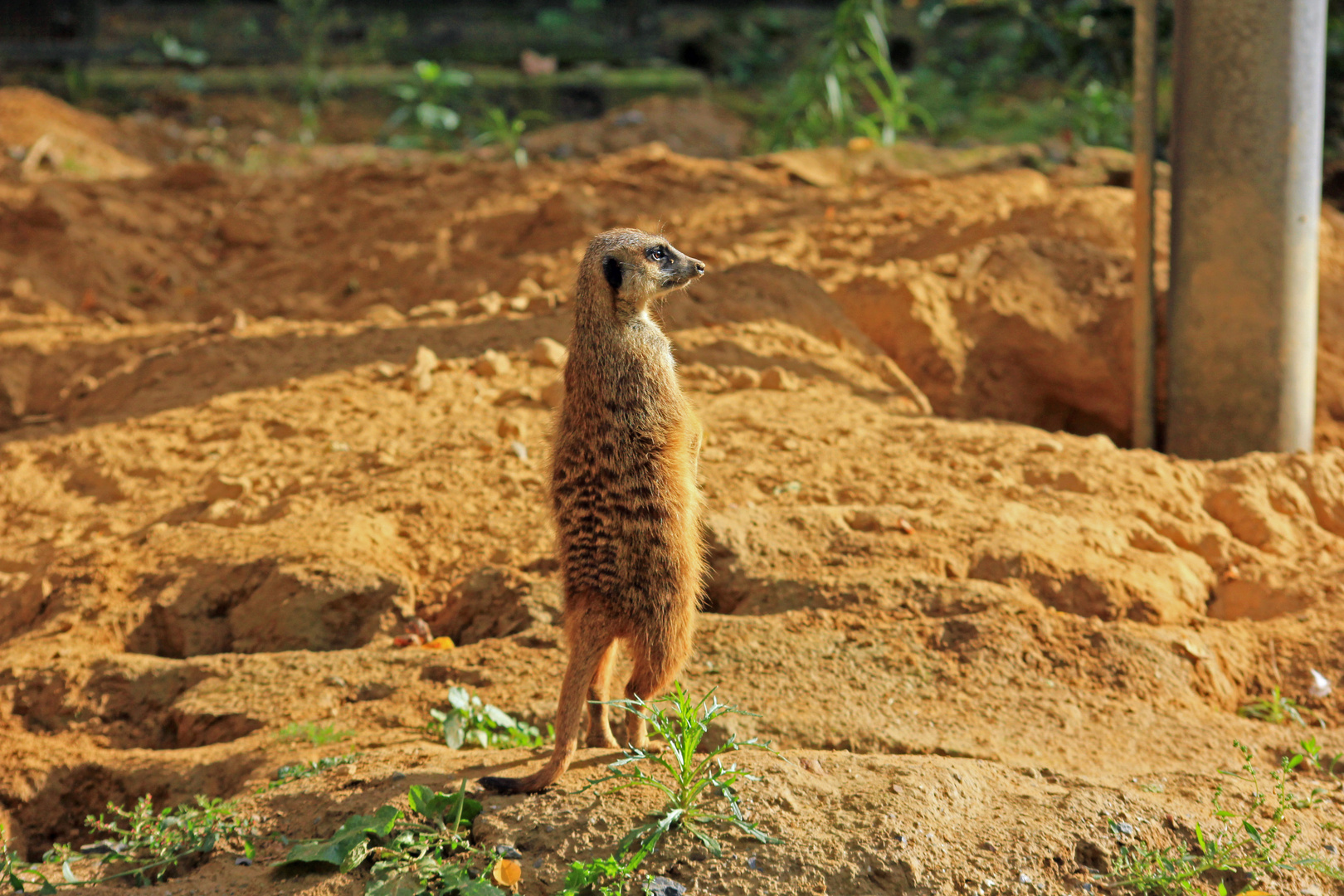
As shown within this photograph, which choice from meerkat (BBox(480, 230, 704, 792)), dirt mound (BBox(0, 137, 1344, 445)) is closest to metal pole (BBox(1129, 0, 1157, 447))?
dirt mound (BBox(0, 137, 1344, 445))

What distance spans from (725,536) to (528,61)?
710 centimetres

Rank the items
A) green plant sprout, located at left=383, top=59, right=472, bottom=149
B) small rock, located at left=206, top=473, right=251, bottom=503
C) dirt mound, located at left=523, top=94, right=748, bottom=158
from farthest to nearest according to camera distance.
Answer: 1. green plant sprout, located at left=383, top=59, right=472, bottom=149
2. dirt mound, located at left=523, top=94, right=748, bottom=158
3. small rock, located at left=206, top=473, right=251, bottom=503

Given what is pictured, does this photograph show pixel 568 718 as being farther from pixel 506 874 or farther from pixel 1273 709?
pixel 1273 709

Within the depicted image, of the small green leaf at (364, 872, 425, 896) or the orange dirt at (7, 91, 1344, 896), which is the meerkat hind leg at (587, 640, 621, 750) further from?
the small green leaf at (364, 872, 425, 896)

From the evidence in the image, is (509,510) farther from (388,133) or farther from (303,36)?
(303,36)

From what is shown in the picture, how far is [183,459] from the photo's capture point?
13.9ft

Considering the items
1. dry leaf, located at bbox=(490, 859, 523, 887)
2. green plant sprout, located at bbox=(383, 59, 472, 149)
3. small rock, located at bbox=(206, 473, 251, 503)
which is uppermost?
green plant sprout, located at bbox=(383, 59, 472, 149)

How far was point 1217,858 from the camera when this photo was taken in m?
2.32

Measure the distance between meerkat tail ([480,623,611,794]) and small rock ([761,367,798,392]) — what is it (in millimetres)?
2180

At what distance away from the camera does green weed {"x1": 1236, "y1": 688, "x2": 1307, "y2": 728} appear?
3129 millimetres

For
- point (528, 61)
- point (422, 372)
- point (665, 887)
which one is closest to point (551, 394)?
point (422, 372)

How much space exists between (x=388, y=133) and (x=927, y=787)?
765 cm

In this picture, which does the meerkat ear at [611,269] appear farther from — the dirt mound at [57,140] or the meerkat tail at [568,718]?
the dirt mound at [57,140]

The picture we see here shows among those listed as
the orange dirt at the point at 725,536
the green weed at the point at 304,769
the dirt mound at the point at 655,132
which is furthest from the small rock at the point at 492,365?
the dirt mound at the point at 655,132
